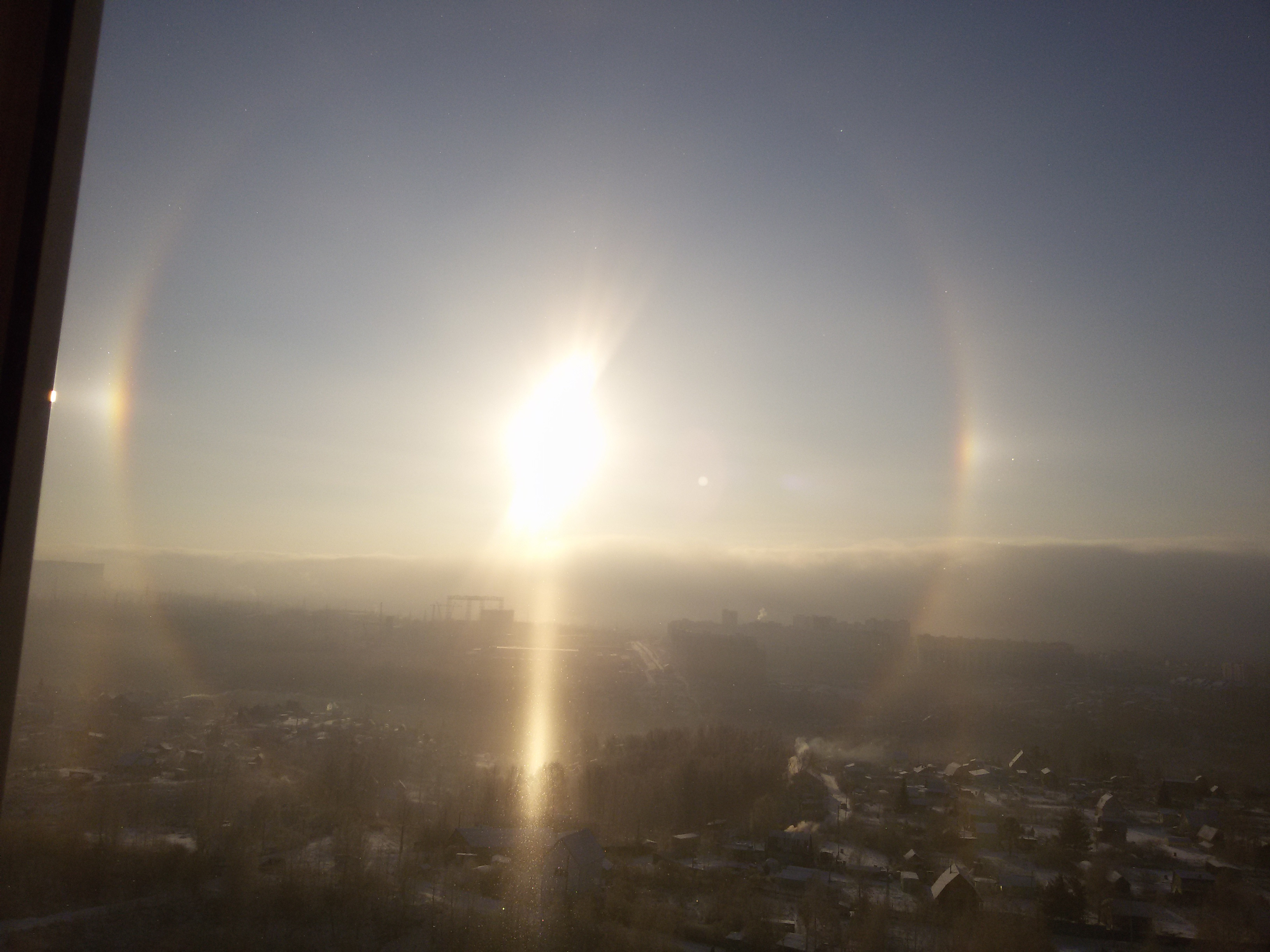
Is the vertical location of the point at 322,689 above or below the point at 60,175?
below

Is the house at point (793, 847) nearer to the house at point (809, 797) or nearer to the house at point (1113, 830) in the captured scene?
the house at point (809, 797)

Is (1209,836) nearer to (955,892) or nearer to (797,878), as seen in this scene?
(955,892)

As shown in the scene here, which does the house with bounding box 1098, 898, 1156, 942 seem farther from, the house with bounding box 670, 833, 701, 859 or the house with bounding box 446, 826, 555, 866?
the house with bounding box 446, 826, 555, 866

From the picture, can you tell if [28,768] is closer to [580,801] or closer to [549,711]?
[580,801]

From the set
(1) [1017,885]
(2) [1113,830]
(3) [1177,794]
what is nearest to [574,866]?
Result: (1) [1017,885]

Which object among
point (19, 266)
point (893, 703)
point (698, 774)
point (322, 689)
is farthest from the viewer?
point (893, 703)

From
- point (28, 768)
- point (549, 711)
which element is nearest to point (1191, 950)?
point (549, 711)

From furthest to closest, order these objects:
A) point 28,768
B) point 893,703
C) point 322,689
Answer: point 893,703 < point 322,689 < point 28,768

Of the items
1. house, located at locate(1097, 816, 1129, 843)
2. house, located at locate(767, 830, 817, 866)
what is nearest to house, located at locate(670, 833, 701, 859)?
house, located at locate(767, 830, 817, 866)
